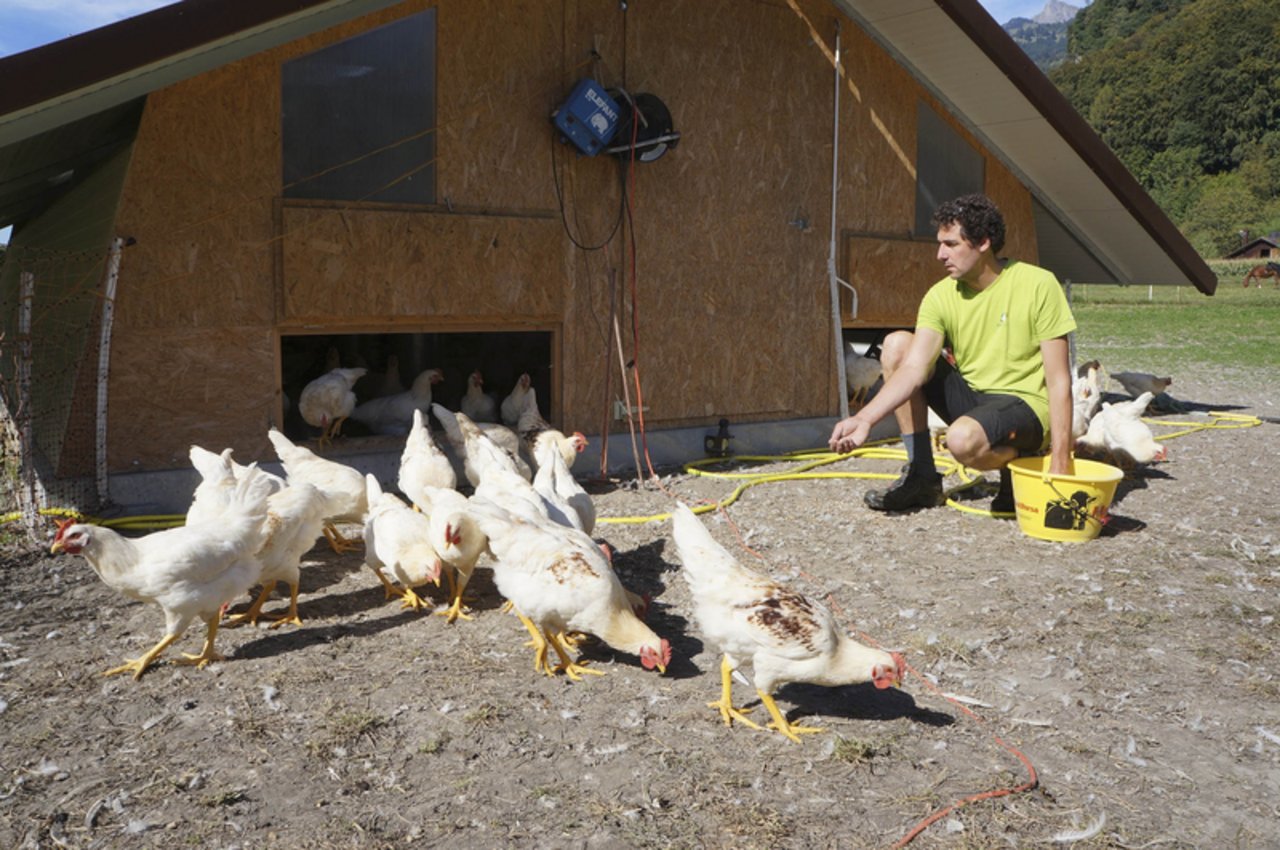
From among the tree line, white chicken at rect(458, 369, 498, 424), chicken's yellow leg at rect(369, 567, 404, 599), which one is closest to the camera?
chicken's yellow leg at rect(369, 567, 404, 599)

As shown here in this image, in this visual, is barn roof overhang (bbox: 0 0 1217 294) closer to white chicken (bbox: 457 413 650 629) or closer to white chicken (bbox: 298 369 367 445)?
white chicken (bbox: 298 369 367 445)

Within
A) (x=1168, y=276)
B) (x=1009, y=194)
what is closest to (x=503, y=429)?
(x=1009, y=194)

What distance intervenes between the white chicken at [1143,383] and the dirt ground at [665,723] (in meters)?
5.49

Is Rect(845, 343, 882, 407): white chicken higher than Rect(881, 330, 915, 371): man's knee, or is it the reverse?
Rect(881, 330, 915, 371): man's knee

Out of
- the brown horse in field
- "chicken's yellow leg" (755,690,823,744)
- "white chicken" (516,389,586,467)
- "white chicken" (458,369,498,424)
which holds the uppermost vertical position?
the brown horse in field

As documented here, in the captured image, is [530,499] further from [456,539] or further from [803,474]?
[803,474]

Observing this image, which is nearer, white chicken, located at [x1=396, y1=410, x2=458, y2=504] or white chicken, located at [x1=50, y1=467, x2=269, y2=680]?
white chicken, located at [x1=50, y1=467, x2=269, y2=680]

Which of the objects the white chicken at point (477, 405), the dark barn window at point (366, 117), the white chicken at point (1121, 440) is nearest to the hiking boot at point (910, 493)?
the white chicken at point (1121, 440)

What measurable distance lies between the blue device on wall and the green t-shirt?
256cm

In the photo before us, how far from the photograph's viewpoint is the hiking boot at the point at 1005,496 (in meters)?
6.02

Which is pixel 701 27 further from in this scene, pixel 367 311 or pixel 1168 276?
pixel 1168 276

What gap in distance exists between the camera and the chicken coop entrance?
8.83 metres

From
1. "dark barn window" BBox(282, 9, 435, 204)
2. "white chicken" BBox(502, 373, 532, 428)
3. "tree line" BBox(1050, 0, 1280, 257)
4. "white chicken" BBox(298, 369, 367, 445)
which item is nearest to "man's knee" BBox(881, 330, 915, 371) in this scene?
"white chicken" BBox(502, 373, 532, 428)

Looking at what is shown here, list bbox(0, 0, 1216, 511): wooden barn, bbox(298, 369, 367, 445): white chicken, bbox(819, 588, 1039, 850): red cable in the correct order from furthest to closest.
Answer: bbox(298, 369, 367, 445): white chicken, bbox(0, 0, 1216, 511): wooden barn, bbox(819, 588, 1039, 850): red cable
